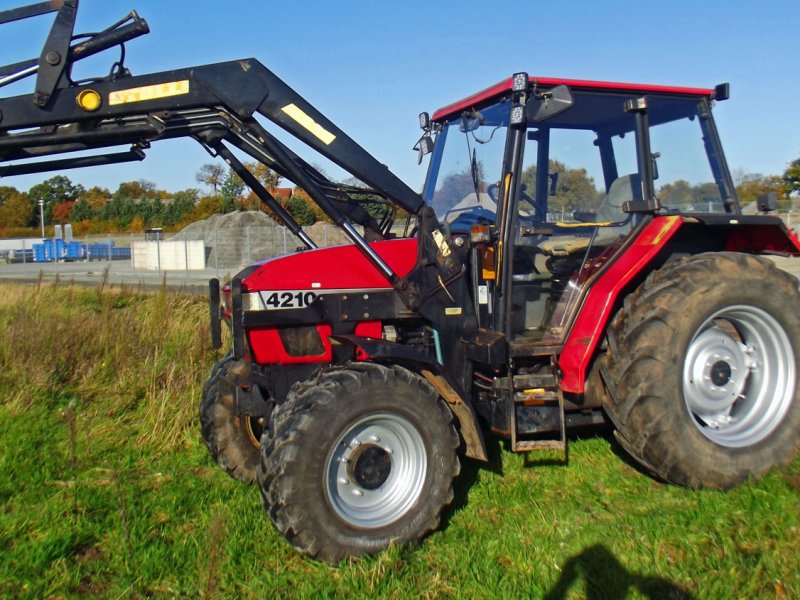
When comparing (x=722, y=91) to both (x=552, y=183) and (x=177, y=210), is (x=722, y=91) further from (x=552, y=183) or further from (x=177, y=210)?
(x=177, y=210)

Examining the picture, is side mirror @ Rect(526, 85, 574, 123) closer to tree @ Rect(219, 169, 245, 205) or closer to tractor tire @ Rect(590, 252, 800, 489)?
tractor tire @ Rect(590, 252, 800, 489)

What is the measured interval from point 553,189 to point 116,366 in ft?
15.1

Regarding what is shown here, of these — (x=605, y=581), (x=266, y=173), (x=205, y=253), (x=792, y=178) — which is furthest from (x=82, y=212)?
(x=605, y=581)

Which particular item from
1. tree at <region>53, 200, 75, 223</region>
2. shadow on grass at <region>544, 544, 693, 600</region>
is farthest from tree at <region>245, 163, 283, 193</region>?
tree at <region>53, 200, 75, 223</region>

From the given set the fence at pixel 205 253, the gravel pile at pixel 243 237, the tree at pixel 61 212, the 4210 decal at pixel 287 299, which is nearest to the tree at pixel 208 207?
the gravel pile at pixel 243 237

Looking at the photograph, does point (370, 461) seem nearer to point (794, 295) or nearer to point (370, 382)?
point (370, 382)

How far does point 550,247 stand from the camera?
189 inches

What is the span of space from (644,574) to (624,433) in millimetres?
1136

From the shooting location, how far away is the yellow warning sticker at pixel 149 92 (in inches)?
154

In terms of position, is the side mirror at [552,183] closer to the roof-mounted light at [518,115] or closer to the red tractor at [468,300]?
the red tractor at [468,300]

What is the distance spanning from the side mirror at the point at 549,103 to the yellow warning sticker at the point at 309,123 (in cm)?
123

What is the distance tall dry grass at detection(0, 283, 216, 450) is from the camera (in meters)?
6.09

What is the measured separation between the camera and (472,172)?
5.02m

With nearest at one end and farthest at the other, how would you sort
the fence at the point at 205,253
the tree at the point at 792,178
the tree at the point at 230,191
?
the tree at the point at 792,178 → the fence at the point at 205,253 → the tree at the point at 230,191
